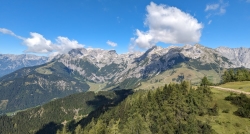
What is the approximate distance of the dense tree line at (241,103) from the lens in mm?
74525

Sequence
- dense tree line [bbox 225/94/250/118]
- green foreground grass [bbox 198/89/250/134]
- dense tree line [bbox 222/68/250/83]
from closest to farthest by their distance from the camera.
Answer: green foreground grass [bbox 198/89/250/134]
dense tree line [bbox 225/94/250/118]
dense tree line [bbox 222/68/250/83]

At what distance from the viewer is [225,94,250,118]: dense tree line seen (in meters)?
74.5

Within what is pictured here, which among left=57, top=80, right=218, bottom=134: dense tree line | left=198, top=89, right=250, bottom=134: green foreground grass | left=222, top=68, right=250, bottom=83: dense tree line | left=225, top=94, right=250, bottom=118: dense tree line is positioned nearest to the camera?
left=198, top=89, right=250, bottom=134: green foreground grass

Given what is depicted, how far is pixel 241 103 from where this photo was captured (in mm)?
82750

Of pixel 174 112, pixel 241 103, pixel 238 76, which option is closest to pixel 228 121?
pixel 241 103

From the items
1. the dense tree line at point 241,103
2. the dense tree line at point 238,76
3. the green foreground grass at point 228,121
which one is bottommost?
the green foreground grass at point 228,121

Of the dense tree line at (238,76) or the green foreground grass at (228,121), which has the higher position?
the dense tree line at (238,76)

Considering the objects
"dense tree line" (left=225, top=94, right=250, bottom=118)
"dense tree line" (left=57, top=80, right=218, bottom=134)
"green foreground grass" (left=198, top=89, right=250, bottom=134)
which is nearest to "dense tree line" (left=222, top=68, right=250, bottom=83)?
"dense tree line" (left=225, top=94, right=250, bottom=118)

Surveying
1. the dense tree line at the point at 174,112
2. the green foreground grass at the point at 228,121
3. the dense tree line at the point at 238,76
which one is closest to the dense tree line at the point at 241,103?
the green foreground grass at the point at 228,121

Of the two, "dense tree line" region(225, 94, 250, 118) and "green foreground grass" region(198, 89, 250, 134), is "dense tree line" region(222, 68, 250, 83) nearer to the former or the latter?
"dense tree line" region(225, 94, 250, 118)

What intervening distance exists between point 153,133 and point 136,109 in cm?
2599

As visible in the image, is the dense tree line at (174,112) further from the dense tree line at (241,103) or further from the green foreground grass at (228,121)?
the dense tree line at (241,103)

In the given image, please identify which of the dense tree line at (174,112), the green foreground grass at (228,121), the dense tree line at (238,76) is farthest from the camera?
the dense tree line at (238,76)

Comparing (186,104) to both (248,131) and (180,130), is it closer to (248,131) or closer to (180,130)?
(180,130)
